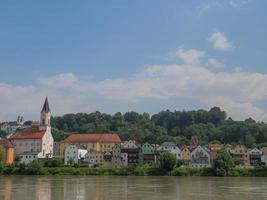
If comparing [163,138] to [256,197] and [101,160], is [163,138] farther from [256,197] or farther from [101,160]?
[256,197]

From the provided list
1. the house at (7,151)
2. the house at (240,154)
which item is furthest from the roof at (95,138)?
the house at (240,154)

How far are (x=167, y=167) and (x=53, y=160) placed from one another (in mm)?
30972

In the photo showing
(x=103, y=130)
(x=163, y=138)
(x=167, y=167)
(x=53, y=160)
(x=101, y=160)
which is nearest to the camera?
(x=167, y=167)

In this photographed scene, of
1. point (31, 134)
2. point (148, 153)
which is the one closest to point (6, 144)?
point (31, 134)

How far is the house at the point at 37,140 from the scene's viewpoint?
4712 inches

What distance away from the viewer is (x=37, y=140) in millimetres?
120312

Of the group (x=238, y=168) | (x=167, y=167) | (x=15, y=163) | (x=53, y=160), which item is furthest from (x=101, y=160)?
(x=238, y=168)

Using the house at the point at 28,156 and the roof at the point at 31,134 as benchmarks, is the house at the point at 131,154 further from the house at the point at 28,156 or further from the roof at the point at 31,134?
the roof at the point at 31,134

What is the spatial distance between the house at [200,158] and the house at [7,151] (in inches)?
1820

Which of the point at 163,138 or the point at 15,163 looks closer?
the point at 15,163

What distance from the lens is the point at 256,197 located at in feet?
136

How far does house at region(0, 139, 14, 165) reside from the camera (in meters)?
110

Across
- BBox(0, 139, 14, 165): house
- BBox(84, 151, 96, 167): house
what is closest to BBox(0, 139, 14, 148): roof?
BBox(0, 139, 14, 165): house

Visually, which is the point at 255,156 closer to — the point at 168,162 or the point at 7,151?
the point at 168,162
